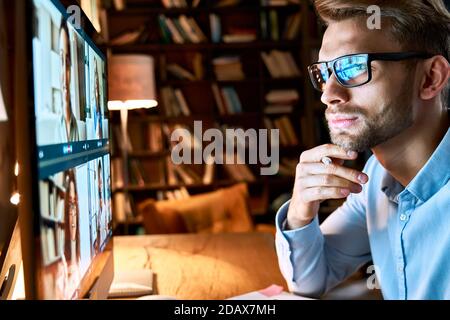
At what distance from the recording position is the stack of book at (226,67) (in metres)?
3.44

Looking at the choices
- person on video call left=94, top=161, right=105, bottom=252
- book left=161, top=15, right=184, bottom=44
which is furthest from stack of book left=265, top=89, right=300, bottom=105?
person on video call left=94, top=161, right=105, bottom=252

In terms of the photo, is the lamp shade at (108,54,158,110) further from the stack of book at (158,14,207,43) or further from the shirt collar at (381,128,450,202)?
the shirt collar at (381,128,450,202)

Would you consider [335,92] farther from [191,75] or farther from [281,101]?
[191,75]

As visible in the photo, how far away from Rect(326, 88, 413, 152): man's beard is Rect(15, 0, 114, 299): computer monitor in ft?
1.21

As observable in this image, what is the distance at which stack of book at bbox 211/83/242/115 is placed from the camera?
3.42 meters

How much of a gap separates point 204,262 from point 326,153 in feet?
2.18

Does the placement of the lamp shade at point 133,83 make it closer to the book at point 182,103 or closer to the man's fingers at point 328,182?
the book at point 182,103

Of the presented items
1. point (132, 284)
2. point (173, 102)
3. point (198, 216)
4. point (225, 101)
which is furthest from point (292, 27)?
point (132, 284)

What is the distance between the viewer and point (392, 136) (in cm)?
76

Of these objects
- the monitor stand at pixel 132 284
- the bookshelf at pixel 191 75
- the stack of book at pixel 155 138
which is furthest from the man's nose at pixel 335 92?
the stack of book at pixel 155 138

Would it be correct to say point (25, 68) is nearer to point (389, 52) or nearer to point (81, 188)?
point (81, 188)

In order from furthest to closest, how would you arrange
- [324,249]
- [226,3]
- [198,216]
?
[226,3]
[198,216]
[324,249]

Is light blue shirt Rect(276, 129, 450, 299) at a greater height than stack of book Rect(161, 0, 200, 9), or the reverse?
stack of book Rect(161, 0, 200, 9)
